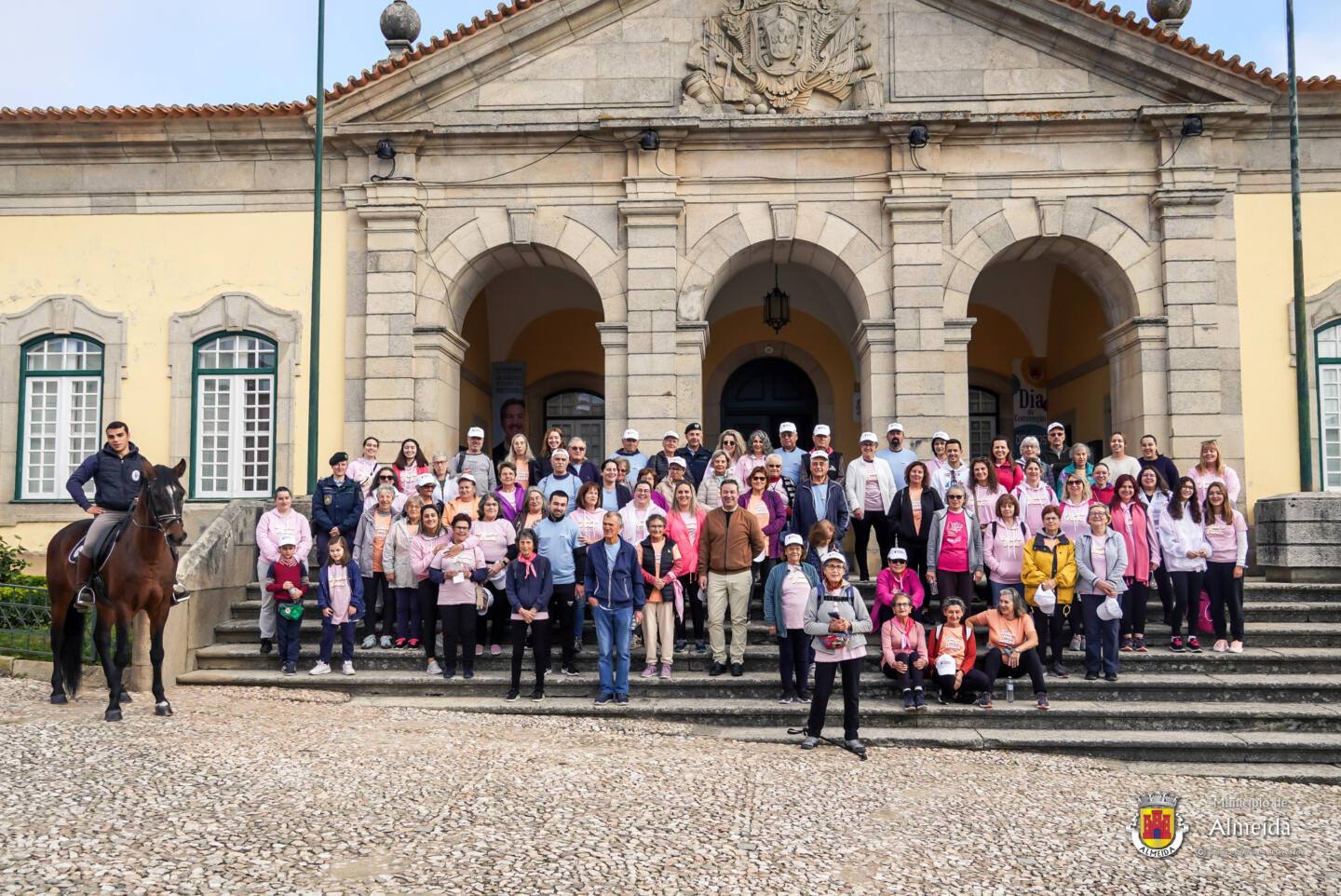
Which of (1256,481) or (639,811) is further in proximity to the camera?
(1256,481)

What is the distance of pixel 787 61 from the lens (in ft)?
41.0

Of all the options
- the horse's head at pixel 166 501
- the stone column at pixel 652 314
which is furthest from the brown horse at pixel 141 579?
the stone column at pixel 652 314

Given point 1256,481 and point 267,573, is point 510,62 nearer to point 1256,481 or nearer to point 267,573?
point 267,573

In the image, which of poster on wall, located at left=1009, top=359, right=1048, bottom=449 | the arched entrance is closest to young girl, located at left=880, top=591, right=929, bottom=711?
the arched entrance

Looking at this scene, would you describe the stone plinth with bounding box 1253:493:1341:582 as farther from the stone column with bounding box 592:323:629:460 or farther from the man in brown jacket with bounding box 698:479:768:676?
the stone column with bounding box 592:323:629:460

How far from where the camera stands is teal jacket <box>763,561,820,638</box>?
7.96 meters

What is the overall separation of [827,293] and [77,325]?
33.1 feet

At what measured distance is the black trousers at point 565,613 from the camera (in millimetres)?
8586

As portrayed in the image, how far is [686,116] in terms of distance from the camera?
486 inches

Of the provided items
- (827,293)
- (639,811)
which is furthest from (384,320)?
(639,811)

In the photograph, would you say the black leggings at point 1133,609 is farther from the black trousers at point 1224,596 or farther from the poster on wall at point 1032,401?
the poster on wall at point 1032,401

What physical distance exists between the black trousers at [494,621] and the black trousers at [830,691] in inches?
118

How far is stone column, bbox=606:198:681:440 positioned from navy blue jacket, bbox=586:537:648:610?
162 inches

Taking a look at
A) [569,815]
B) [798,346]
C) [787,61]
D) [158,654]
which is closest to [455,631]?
[158,654]
